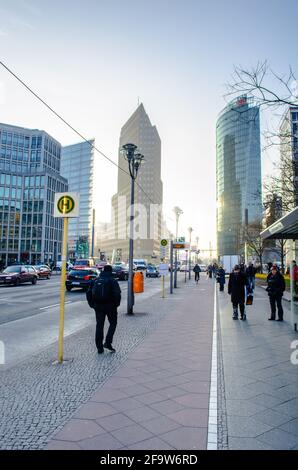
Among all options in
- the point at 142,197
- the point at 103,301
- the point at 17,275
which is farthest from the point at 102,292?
the point at 142,197

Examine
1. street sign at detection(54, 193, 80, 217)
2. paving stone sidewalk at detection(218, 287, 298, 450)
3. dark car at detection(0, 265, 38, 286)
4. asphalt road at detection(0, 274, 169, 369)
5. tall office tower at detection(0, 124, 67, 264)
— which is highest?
tall office tower at detection(0, 124, 67, 264)

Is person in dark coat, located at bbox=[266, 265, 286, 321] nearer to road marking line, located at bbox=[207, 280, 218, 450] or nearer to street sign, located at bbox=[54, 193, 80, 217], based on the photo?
road marking line, located at bbox=[207, 280, 218, 450]

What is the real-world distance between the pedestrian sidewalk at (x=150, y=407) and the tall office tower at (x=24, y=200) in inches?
3449

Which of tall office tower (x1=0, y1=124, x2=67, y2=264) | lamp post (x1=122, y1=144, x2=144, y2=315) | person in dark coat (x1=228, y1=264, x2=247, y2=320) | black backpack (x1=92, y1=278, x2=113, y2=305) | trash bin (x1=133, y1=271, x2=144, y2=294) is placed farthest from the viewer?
tall office tower (x1=0, y1=124, x2=67, y2=264)

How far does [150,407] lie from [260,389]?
5.57 ft

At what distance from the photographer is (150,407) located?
12.9ft

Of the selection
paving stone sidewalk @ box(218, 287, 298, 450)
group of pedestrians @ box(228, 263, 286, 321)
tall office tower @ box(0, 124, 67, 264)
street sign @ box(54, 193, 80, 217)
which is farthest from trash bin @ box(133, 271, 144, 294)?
tall office tower @ box(0, 124, 67, 264)

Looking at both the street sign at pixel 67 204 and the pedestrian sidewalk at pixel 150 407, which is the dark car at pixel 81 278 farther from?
the street sign at pixel 67 204

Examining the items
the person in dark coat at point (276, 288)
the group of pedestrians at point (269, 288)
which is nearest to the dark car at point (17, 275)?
the group of pedestrians at point (269, 288)

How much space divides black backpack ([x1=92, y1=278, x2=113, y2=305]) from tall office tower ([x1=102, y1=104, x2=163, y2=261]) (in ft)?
481

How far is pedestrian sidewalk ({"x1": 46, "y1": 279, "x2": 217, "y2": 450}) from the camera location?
310cm

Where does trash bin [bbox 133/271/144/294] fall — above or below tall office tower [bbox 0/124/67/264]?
below

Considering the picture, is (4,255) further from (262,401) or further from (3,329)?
(262,401)

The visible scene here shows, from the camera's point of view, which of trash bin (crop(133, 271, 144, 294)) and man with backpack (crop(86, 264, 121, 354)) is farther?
trash bin (crop(133, 271, 144, 294))
